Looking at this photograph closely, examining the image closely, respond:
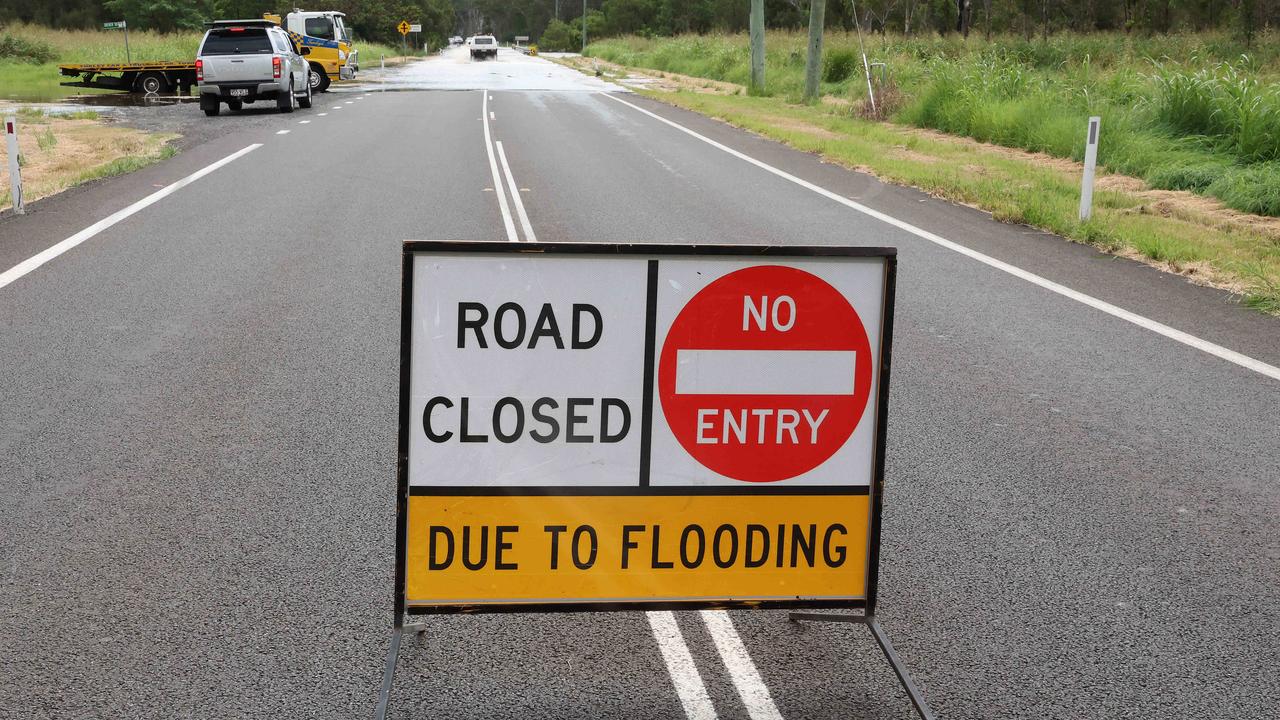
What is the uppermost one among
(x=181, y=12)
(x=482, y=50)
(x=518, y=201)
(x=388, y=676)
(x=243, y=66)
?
(x=181, y=12)

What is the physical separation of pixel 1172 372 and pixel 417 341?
5453 mm

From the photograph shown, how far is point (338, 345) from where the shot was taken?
8.15m

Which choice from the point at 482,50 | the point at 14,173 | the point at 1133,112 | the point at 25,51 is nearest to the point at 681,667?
the point at 14,173

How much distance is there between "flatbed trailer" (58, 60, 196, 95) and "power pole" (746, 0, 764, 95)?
1590cm

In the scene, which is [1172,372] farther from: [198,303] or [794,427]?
[198,303]

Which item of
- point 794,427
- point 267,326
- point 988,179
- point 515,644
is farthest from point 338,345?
point 988,179

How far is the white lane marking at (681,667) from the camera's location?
149 inches

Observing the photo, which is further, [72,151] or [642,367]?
[72,151]

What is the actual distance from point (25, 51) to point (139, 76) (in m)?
19.3

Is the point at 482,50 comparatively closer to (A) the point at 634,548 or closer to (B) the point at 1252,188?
(B) the point at 1252,188

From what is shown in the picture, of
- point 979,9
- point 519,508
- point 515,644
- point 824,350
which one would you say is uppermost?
point 979,9

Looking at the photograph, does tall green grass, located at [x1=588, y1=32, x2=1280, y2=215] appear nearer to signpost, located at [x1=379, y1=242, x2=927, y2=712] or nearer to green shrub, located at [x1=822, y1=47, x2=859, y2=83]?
green shrub, located at [x1=822, y1=47, x2=859, y2=83]

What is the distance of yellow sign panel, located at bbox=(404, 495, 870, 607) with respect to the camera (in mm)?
3822

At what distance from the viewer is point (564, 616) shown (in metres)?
4.50
